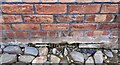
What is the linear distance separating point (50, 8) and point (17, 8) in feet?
0.71

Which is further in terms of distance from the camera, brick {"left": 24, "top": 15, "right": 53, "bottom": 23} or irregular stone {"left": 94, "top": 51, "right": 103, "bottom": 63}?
irregular stone {"left": 94, "top": 51, "right": 103, "bottom": 63}

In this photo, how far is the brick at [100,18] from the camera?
4.39 ft

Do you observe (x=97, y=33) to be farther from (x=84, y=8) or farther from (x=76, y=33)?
(x=84, y=8)

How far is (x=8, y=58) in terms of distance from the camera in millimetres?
1522

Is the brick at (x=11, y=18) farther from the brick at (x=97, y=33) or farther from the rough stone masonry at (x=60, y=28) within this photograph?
the brick at (x=97, y=33)

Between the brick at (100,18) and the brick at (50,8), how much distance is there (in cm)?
19

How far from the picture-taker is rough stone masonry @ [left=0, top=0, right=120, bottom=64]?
1.27m

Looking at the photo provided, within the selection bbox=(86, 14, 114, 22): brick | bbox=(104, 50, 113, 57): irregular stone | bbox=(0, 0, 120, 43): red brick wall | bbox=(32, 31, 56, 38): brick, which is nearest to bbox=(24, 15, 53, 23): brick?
bbox=(0, 0, 120, 43): red brick wall

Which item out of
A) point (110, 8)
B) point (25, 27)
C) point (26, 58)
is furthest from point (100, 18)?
point (26, 58)

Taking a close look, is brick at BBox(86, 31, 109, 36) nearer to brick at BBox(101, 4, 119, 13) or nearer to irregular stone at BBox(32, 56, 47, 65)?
brick at BBox(101, 4, 119, 13)

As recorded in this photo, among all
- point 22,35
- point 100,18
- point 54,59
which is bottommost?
point 54,59

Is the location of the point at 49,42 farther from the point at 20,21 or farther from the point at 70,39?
the point at 20,21

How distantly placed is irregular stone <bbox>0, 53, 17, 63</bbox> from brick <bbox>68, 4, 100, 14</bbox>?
1.93ft

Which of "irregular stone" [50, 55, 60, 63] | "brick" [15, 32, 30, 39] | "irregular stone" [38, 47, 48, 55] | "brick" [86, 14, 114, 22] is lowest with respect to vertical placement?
"irregular stone" [50, 55, 60, 63]
